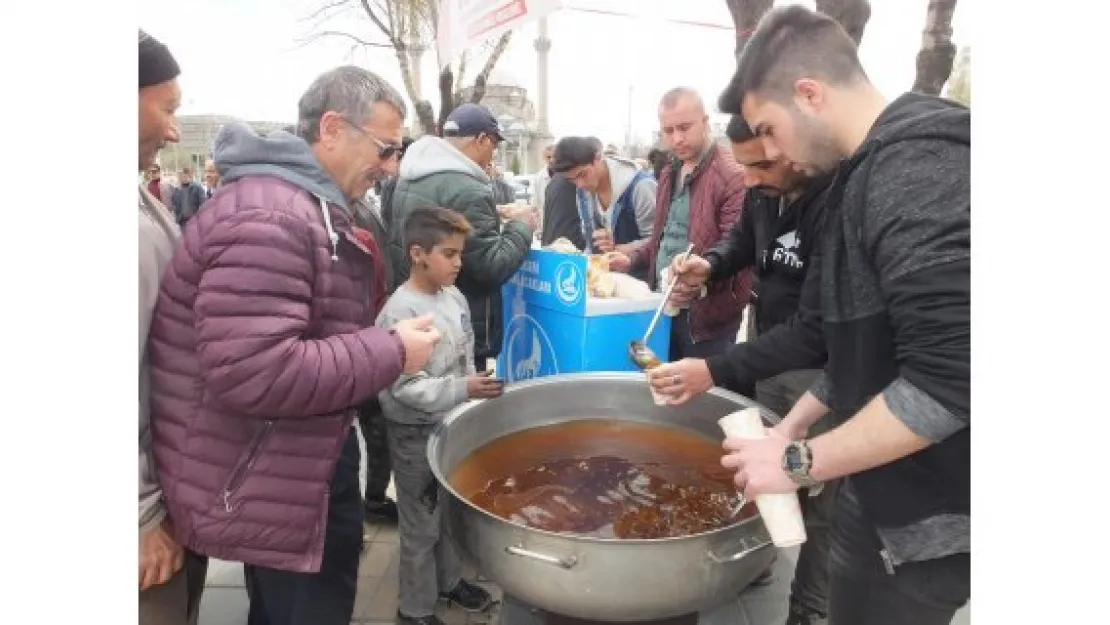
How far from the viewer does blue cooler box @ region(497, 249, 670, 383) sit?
2.85 m

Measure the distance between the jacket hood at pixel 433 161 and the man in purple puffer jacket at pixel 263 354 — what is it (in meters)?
1.45

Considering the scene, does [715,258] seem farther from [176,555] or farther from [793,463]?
[176,555]

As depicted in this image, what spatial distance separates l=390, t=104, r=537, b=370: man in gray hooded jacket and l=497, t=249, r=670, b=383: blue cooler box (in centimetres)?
16

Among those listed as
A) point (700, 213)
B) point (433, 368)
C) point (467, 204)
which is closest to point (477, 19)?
point (467, 204)

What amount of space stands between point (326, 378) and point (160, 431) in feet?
1.46

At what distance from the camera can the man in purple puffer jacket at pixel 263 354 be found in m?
1.45

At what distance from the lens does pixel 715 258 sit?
2.93m

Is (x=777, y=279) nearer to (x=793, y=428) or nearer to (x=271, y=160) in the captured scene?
(x=793, y=428)

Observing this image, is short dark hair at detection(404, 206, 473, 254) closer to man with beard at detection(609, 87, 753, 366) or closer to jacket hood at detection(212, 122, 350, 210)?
jacket hood at detection(212, 122, 350, 210)

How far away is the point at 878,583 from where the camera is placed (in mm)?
1465

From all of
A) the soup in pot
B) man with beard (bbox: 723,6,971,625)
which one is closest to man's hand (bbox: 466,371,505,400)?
the soup in pot

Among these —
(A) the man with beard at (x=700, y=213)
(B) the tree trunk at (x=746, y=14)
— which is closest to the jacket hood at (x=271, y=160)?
(A) the man with beard at (x=700, y=213)

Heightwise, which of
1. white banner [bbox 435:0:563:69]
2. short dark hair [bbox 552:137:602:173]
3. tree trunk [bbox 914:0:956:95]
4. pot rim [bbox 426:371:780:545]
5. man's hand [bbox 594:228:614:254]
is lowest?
pot rim [bbox 426:371:780:545]

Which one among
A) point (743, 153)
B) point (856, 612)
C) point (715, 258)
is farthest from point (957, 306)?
point (715, 258)
